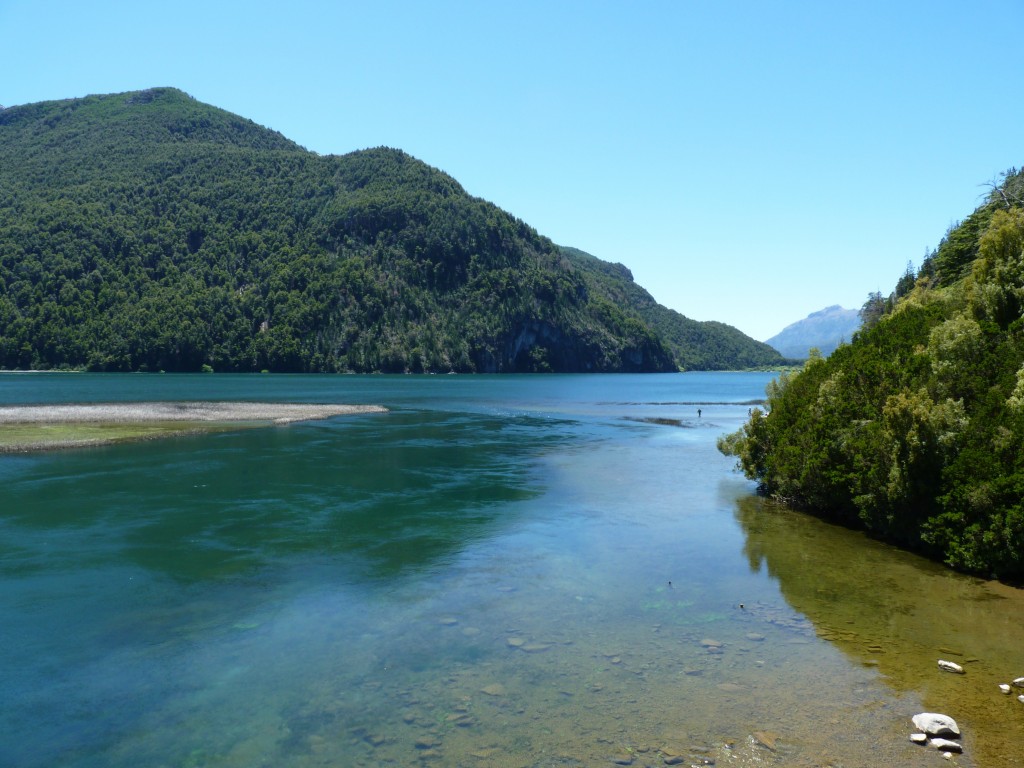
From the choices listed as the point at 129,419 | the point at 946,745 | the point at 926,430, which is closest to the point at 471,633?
the point at 946,745

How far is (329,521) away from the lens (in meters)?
33.1

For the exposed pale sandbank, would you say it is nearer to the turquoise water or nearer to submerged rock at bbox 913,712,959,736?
the turquoise water

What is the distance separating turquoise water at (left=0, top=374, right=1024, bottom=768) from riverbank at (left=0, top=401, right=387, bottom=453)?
20802 mm

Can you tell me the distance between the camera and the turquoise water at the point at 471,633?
Result: 13719 millimetres

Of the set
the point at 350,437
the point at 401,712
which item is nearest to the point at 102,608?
the point at 401,712

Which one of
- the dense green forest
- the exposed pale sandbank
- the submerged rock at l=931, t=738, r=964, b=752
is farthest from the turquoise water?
the exposed pale sandbank

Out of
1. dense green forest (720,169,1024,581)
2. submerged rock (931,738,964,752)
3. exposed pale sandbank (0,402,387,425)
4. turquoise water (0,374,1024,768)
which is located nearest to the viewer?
submerged rock (931,738,964,752)

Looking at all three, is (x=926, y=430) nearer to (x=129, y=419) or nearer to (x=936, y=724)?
(x=936, y=724)

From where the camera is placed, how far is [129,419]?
244 feet

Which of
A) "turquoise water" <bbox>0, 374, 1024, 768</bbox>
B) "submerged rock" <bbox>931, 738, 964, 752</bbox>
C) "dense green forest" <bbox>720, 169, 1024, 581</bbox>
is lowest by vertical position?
"turquoise water" <bbox>0, 374, 1024, 768</bbox>

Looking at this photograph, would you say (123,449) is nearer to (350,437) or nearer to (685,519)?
(350,437)

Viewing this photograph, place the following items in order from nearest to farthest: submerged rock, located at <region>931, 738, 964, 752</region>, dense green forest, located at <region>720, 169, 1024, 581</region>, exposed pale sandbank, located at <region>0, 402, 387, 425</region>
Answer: submerged rock, located at <region>931, 738, 964, 752</region> → dense green forest, located at <region>720, 169, 1024, 581</region> → exposed pale sandbank, located at <region>0, 402, 387, 425</region>

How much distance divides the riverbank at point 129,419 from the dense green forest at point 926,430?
53736 mm

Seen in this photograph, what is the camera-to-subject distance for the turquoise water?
13719 mm
